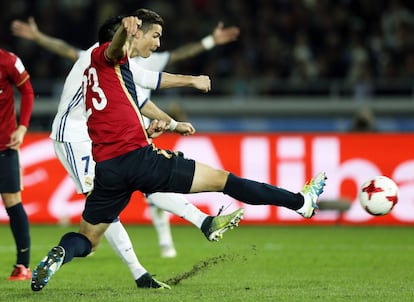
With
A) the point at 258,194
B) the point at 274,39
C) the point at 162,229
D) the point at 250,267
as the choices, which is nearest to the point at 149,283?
the point at 258,194

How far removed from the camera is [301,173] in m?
15.2

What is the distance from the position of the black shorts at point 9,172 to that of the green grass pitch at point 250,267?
796 mm

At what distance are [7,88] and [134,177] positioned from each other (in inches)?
94.6

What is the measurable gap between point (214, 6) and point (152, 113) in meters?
13.6

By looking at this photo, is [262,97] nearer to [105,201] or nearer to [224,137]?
[224,137]

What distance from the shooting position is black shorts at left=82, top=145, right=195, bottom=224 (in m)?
7.33

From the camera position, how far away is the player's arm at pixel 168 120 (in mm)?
7715

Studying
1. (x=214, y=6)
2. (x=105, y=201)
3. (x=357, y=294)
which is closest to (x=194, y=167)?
(x=105, y=201)

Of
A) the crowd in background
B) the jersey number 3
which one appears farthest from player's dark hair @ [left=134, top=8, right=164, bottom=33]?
the crowd in background

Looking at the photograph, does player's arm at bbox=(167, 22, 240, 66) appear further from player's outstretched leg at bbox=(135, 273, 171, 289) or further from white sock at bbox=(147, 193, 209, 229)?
player's outstretched leg at bbox=(135, 273, 171, 289)

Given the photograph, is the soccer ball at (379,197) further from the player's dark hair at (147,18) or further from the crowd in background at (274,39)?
the crowd in background at (274,39)

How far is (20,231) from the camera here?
365 inches

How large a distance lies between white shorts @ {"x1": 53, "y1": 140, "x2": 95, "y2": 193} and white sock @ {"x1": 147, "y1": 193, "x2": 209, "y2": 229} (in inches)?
26.7

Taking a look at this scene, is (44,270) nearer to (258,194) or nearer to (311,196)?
(258,194)
